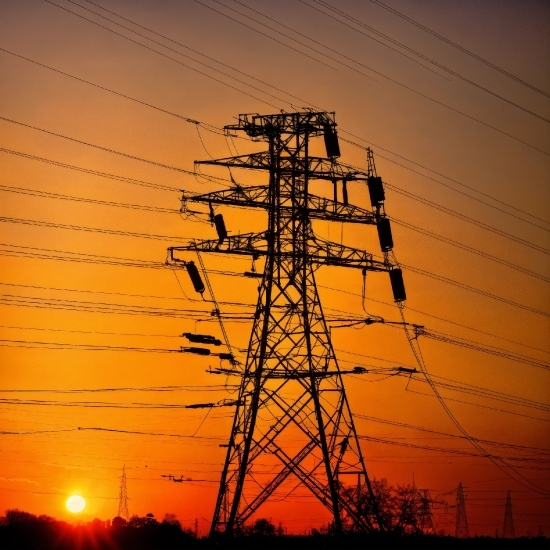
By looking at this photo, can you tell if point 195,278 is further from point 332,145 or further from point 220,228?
point 332,145

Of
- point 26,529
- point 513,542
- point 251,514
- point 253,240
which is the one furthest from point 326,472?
point 513,542

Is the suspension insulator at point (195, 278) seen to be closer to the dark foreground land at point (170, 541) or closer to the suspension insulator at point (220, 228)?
the suspension insulator at point (220, 228)

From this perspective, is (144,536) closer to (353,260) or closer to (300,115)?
(353,260)

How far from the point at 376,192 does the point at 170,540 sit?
2235cm

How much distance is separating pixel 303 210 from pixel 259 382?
9.11 m

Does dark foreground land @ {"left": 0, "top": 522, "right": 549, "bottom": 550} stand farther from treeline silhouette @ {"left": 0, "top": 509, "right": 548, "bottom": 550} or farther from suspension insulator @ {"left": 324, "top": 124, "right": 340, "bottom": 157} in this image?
suspension insulator @ {"left": 324, "top": 124, "right": 340, "bottom": 157}

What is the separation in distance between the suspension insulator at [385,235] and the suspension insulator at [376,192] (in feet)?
3.68

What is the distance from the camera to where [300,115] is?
2324 inches

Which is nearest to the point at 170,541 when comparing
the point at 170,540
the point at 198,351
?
the point at 170,540

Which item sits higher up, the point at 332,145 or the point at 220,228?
the point at 332,145

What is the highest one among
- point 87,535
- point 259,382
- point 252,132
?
point 252,132

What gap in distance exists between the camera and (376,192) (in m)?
57.5

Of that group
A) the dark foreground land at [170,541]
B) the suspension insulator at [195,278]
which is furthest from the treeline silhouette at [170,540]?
the suspension insulator at [195,278]

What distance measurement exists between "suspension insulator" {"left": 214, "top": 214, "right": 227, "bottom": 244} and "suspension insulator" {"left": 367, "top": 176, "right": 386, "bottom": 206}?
27.5ft
